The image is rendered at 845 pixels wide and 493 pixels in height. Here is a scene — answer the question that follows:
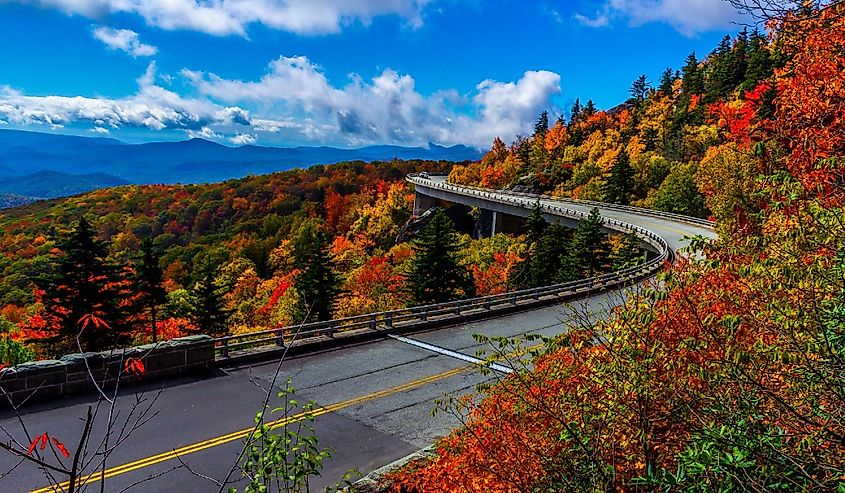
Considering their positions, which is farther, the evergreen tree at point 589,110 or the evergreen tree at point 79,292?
the evergreen tree at point 589,110

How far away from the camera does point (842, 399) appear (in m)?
3.99

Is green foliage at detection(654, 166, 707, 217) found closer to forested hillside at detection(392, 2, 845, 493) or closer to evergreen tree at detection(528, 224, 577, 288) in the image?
evergreen tree at detection(528, 224, 577, 288)

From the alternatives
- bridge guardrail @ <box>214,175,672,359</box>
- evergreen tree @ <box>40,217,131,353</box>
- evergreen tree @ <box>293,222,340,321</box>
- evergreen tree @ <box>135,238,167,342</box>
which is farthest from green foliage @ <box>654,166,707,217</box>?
evergreen tree @ <box>40,217,131,353</box>

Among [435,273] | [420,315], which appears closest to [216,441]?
[420,315]

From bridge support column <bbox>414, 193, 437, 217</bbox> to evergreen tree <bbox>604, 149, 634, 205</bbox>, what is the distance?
3362 cm

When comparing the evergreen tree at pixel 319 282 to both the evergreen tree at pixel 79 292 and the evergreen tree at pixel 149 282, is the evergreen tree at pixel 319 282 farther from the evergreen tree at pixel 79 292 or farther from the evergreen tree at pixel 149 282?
the evergreen tree at pixel 79 292

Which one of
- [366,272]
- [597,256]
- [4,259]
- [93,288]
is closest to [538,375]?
[93,288]

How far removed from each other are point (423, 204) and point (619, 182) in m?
37.1

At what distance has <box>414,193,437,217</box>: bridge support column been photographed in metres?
95.1

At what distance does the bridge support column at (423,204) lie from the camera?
312ft

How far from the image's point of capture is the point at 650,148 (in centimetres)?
8788

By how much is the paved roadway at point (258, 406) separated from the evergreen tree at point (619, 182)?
57759mm

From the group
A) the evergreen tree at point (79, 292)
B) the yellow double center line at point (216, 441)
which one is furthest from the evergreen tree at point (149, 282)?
the yellow double center line at point (216, 441)

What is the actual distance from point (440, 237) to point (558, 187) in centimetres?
4630
